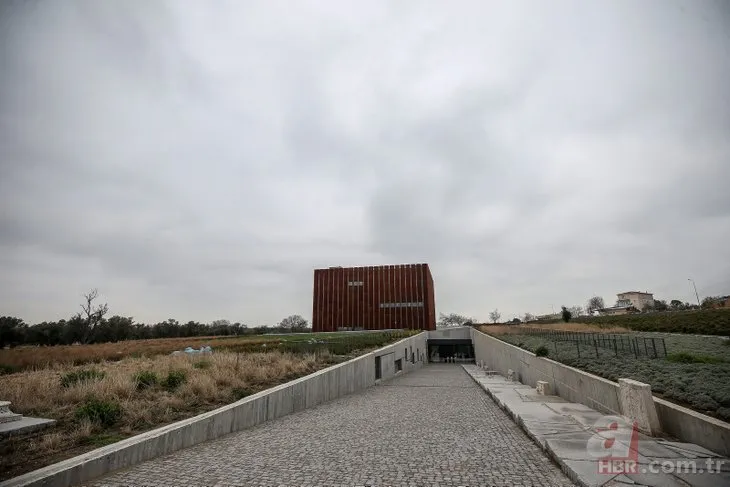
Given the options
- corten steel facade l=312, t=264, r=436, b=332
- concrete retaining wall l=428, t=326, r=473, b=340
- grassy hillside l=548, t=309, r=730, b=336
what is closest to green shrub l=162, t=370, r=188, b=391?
grassy hillside l=548, t=309, r=730, b=336

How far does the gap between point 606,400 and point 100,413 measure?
1111cm

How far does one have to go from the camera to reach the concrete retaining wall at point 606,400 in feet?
17.5

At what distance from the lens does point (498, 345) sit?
2711cm

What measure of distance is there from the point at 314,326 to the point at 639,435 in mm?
59880

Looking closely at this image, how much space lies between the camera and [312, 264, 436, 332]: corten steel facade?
A: 5997cm

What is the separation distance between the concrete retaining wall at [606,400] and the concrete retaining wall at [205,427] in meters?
8.02

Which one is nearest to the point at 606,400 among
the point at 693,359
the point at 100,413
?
the point at 693,359

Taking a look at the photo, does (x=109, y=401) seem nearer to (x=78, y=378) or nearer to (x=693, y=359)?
(x=78, y=378)

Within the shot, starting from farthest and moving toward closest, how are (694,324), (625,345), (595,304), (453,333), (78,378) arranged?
(595,304), (453,333), (694,324), (625,345), (78,378)

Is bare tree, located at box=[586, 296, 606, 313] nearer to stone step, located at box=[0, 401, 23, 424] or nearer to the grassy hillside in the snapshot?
the grassy hillside

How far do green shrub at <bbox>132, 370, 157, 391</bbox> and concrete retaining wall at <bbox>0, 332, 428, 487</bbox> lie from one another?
9.42ft

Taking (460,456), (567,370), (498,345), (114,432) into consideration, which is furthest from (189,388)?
(498,345)

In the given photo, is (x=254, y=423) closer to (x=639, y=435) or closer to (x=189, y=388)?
(x=189, y=388)

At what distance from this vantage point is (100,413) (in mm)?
7020
